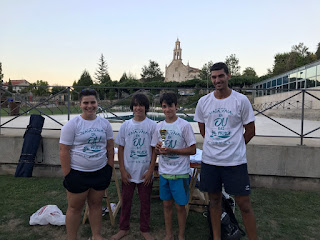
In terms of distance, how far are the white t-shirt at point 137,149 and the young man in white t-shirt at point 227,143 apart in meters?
0.65

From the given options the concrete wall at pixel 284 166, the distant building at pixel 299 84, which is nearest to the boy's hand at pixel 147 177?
the concrete wall at pixel 284 166

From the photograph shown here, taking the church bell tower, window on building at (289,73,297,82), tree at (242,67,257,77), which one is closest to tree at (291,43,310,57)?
tree at (242,67,257,77)

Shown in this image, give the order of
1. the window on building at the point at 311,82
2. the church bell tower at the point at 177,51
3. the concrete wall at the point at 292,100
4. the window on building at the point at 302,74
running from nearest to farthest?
1. the concrete wall at the point at 292,100
2. the window on building at the point at 311,82
3. the window on building at the point at 302,74
4. the church bell tower at the point at 177,51

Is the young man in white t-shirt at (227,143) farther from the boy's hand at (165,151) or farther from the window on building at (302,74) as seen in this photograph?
the window on building at (302,74)

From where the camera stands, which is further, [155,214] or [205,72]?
[205,72]

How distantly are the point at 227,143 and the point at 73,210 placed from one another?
1671 millimetres

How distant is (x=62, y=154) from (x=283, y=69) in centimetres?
5433

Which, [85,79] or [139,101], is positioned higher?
[85,79]

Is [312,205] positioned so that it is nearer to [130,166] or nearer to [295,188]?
[295,188]

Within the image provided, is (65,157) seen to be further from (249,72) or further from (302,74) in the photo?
(249,72)

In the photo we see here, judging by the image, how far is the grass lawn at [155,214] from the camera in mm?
2650

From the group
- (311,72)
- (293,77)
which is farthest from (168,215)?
(293,77)

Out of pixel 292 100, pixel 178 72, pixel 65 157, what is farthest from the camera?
pixel 178 72

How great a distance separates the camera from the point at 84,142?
215cm
